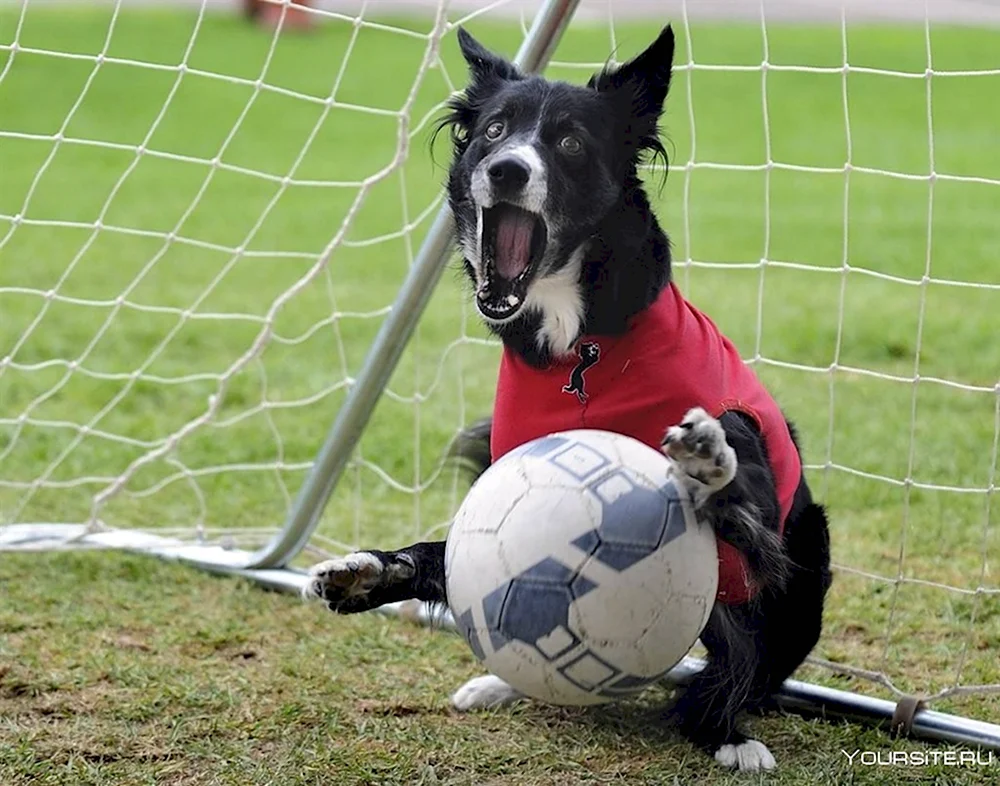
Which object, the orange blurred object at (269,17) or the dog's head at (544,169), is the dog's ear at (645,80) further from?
the orange blurred object at (269,17)

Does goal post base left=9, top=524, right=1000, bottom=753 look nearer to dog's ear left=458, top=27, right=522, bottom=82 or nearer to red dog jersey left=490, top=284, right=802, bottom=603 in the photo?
red dog jersey left=490, top=284, right=802, bottom=603

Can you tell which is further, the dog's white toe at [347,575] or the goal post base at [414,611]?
the goal post base at [414,611]

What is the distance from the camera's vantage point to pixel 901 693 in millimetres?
3928

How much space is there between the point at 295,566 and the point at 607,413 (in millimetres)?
1913

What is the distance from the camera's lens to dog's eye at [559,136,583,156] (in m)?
3.44

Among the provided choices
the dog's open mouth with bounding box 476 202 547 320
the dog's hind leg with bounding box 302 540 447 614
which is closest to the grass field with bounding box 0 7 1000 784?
the dog's hind leg with bounding box 302 540 447 614

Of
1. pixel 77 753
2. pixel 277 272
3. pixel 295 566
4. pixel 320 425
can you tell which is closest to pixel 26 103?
pixel 277 272

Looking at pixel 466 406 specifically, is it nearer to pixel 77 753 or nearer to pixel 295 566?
pixel 295 566

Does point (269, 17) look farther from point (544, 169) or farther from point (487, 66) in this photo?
point (544, 169)

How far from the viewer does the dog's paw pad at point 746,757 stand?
A: 353 centimetres

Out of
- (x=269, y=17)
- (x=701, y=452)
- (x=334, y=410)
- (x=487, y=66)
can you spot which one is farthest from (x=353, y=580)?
(x=269, y=17)

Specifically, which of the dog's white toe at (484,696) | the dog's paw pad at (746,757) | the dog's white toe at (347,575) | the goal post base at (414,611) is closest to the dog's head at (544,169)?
the dog's white toe at (347,575)

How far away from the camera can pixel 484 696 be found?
3889 mm

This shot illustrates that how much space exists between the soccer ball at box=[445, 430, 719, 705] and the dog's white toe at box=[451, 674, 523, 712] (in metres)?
0.78
